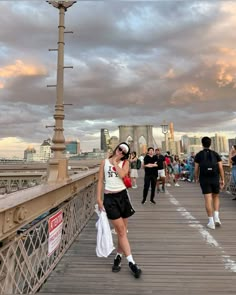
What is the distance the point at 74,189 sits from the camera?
19.7ft

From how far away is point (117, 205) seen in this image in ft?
14.1

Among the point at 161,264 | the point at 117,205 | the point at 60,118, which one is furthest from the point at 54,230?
the point at 60,118

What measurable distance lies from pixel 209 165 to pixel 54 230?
3921 mm

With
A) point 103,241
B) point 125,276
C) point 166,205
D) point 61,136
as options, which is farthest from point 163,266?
point 166,205

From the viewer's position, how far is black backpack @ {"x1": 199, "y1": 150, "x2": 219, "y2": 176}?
666 cm

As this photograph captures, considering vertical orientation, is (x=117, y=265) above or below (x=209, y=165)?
below

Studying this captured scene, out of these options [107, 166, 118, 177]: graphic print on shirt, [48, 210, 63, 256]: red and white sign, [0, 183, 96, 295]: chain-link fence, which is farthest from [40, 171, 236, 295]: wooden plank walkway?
[107, 166, 118, 177]: graphic print on shirt

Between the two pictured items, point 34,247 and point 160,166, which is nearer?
point 34,247

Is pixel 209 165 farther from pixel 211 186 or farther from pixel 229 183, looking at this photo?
pixel 229 183

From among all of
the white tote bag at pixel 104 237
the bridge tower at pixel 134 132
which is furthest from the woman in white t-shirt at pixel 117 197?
the bridge tower at pixel 134 132

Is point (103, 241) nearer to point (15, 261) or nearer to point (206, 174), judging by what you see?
point (15, 261)

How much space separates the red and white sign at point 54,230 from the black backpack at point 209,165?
357 centimetres

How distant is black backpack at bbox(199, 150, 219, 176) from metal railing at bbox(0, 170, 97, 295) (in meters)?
2.87

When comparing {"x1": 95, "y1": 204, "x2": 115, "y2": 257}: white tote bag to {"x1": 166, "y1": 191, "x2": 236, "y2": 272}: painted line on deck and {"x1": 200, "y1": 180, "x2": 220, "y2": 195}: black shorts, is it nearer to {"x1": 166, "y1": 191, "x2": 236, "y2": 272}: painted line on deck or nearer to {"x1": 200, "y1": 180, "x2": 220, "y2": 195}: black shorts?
{"x1": 166, "y1": 191, "x2": 236, "y2": 272}: painted line on deck
